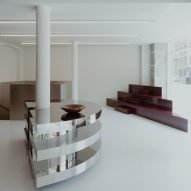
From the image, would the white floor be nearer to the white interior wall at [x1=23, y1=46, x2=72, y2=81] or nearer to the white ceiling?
the white ceiling

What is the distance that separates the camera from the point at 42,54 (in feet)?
14.2

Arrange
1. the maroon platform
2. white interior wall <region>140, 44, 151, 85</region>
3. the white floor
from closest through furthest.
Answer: the white floor < the maroon platform < white interior wall <region>140, 44, 151, 85</region>

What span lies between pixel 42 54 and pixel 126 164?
2.62 metres

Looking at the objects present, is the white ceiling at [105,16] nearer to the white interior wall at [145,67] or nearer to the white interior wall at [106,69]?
the white interior wall at [145,67]

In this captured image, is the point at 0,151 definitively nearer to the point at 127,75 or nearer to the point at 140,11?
the point at 140,11

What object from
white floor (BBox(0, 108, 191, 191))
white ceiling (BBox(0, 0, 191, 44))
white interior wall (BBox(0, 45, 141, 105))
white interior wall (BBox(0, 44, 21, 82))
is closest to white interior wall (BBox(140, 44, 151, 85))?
white interior wall (BBox(0, 45, 141, 105))

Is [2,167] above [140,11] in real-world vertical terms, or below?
below

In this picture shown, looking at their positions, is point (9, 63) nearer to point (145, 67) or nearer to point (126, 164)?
point (145, 67)

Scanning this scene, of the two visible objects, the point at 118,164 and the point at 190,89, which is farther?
the point at 190,89

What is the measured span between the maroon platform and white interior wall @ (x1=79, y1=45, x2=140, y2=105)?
66cm

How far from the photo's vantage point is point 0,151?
177 inches

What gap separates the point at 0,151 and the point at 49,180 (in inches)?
81.2

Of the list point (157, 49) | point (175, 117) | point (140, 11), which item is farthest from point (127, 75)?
point (140, 11)

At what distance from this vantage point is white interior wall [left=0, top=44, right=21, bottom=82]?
9.65 metres
